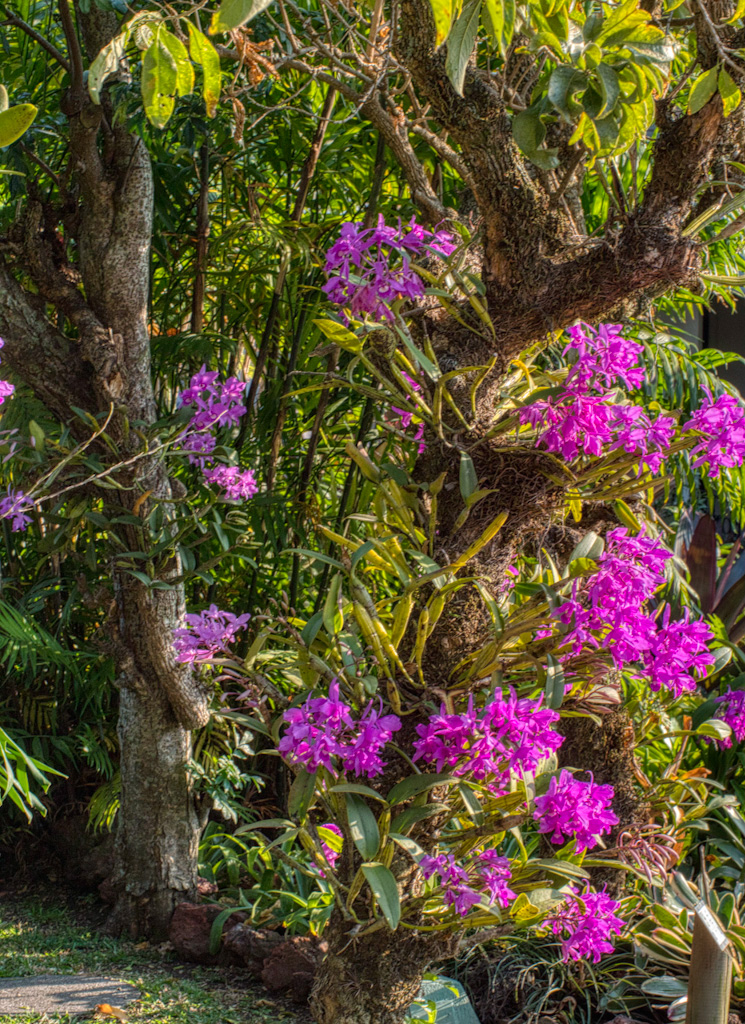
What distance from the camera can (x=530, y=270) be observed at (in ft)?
3.66

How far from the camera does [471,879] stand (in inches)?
45.7

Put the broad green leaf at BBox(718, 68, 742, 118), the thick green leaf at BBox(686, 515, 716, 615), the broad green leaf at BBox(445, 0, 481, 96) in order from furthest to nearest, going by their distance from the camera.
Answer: the thick green leaf at BBox(686, 515, 716, 615)
the broad green leaf at BBox(718, 68, 742, 118)
the broad green leaf at BBox(445, 0, 481, 96)

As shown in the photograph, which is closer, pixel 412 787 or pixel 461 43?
pixel 461 43

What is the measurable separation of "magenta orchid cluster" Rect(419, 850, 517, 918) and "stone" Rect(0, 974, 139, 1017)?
0.71 metres

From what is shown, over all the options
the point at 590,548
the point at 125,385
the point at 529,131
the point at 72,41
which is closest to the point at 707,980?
the point at 590,548

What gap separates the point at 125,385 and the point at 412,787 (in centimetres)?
109

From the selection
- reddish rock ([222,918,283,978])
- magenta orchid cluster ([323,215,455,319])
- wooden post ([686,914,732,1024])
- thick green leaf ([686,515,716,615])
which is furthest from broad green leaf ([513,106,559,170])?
thick green leaf ([686,515,716,615])

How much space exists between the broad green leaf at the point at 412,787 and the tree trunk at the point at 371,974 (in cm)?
23

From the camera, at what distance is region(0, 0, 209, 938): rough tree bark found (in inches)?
68.6

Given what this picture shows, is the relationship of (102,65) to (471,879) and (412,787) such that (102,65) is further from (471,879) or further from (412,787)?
(471,879)

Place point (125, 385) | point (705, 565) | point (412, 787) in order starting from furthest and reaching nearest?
point (705, 565) < point (125, 385) < point (412, 787)

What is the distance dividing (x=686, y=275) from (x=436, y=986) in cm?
136

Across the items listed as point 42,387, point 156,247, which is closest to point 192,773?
point 42,387

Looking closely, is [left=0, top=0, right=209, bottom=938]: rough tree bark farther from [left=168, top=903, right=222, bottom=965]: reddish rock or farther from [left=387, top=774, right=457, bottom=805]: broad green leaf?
[left=387, top=774, right=457, bottom=805]: broad green leaf
